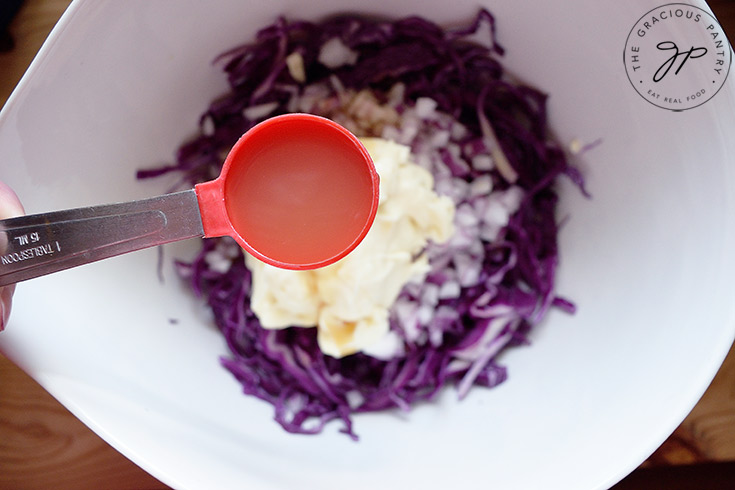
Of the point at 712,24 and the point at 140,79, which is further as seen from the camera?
the point at 140,79

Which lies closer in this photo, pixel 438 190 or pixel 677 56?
pixel 677 56

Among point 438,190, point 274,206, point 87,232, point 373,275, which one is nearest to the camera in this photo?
point 87,232

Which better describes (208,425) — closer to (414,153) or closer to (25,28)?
(414,153)

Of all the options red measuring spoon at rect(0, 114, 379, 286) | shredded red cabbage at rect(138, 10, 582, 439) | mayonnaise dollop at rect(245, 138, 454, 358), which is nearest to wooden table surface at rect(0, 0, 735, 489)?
shredded red cabbage at rect(138, 10, 582, 439)

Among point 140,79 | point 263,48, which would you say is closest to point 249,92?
point 263,48

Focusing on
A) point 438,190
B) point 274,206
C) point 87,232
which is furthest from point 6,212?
point 438,190

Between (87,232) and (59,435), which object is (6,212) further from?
(59,435)
